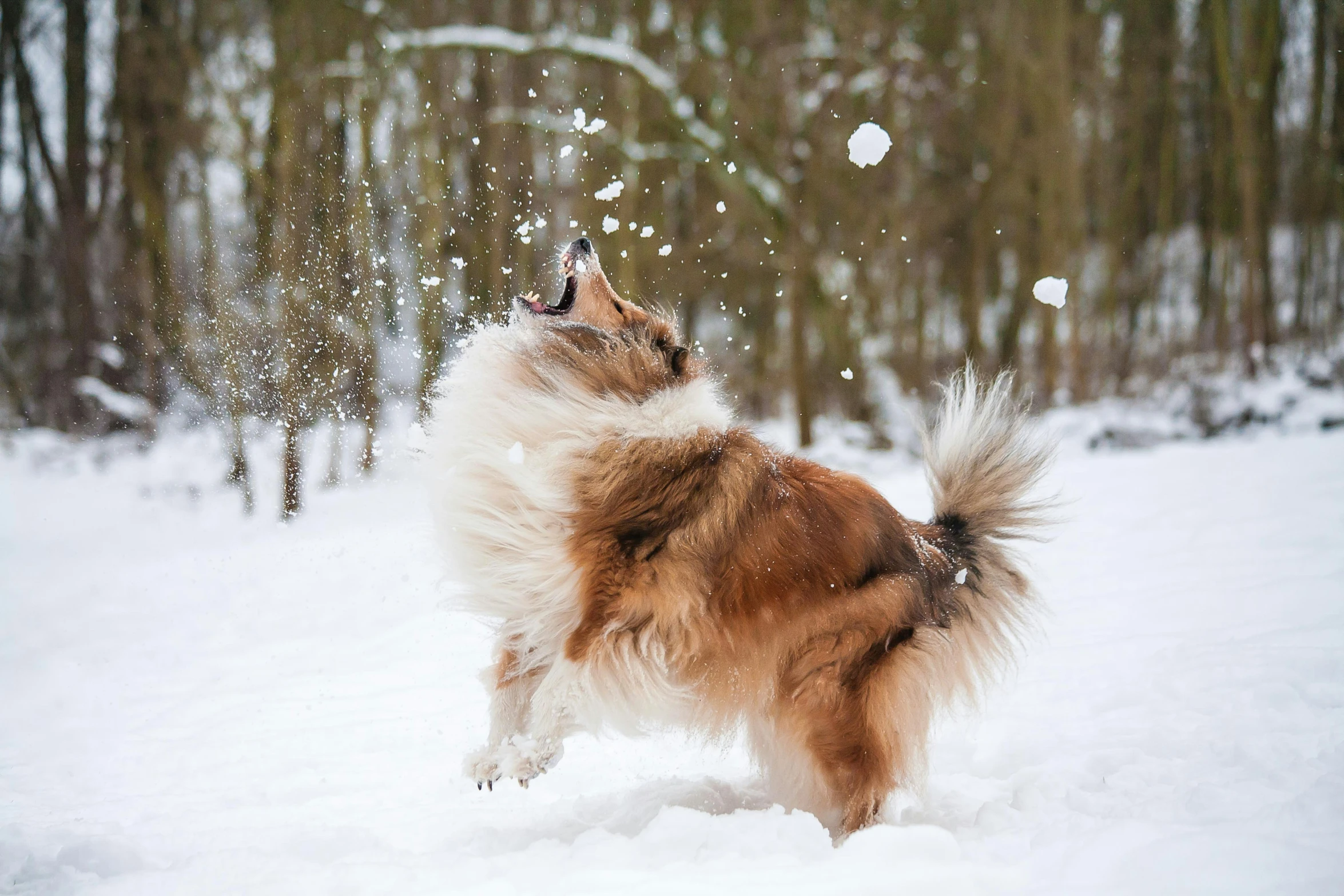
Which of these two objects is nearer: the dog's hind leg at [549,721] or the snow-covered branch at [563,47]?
the dog's hind leg at [549,721]

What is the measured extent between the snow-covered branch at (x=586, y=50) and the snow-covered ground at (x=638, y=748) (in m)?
5.05

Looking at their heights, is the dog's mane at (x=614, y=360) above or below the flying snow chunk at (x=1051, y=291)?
below

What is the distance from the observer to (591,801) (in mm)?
2990

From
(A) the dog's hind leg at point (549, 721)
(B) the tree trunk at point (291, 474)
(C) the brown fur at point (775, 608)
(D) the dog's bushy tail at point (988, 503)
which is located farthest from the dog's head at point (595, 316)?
(B) the tree trunk at point (291, 474)

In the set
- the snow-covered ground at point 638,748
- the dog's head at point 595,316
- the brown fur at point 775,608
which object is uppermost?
the dog's head at point 595,316

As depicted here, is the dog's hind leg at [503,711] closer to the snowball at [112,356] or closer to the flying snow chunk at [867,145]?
the flying snow chunk at [867,145]

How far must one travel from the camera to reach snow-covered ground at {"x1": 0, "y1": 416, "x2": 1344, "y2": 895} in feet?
7.23

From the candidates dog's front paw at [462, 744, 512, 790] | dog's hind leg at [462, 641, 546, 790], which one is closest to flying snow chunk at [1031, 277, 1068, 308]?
dog's hind leg at [462, 641, 546, 790]

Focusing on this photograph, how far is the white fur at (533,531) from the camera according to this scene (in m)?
2.78

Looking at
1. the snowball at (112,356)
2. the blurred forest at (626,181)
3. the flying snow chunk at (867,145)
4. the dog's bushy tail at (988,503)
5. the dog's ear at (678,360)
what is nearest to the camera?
the dog's bushy tail at (988,503)

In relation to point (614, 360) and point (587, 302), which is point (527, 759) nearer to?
point (614, 360)

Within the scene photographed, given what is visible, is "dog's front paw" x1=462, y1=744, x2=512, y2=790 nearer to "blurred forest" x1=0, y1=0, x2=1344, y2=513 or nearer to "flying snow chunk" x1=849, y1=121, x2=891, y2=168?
"flying snow chunk" x1=849, y1=121, x2=891, y2=168

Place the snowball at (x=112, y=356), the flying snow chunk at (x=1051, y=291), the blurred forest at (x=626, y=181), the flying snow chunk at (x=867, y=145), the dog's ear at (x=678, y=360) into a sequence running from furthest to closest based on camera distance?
the snowball at (x=112, y=356), the blurred forest at (x=626, y=181), the flying snow chunk at (x=867, y=145), the flying snow chunk at (x=1051, y=291), the dog's ear at (x=678, y=360)

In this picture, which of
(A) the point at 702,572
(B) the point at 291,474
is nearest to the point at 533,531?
(A) the point at 702,572
